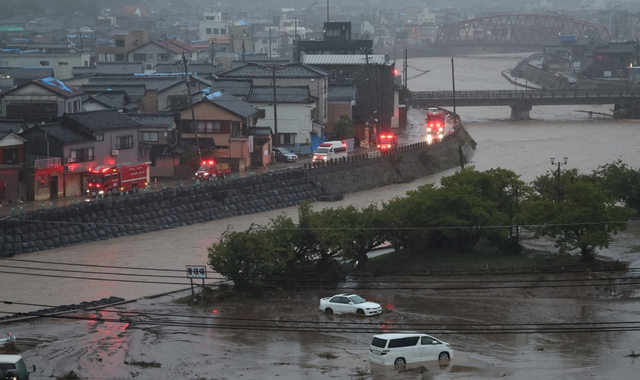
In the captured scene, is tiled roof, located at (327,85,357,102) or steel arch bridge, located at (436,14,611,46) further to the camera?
steel arch bridge, located at (436,14,611,46)

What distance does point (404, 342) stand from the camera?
12906 millimetres

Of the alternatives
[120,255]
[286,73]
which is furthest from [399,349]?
[286,73]

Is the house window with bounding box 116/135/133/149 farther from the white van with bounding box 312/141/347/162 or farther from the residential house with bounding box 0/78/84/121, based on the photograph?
the white van with bounding box 312/141/347/162

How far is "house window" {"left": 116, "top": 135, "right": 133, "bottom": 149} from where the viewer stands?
26.6 meters

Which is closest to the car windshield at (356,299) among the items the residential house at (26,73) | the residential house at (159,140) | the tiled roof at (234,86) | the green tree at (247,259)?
the green tree at (247,259)

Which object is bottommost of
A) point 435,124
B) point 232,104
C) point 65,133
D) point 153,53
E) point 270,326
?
point 270,326

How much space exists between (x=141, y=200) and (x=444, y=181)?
7.76 meters

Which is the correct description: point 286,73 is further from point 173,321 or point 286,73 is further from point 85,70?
point 173,321

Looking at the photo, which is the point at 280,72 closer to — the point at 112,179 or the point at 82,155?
the point at 82,155

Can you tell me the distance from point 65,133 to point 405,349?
14.7 m

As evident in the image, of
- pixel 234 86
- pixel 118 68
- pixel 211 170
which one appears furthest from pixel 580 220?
pixel 118 68

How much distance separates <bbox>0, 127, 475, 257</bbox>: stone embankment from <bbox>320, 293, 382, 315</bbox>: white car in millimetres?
7889

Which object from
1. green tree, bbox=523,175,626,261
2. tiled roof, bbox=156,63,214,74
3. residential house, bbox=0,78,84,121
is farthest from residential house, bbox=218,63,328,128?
green tree, bbox=523,175,626,261

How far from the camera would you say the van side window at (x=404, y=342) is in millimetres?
12836
